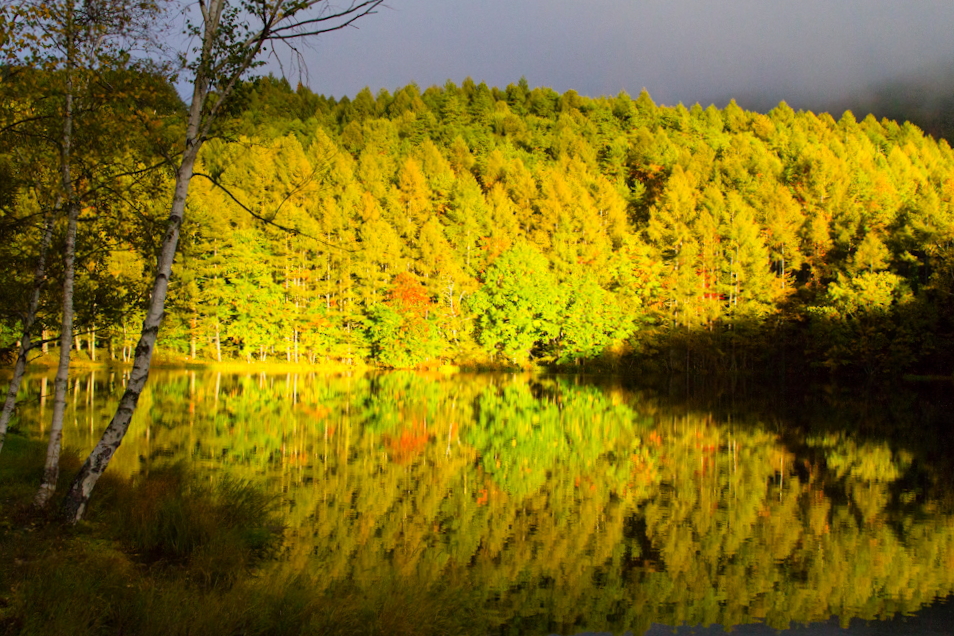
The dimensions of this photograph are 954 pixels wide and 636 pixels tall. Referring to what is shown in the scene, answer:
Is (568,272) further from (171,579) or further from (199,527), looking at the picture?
(171,579)

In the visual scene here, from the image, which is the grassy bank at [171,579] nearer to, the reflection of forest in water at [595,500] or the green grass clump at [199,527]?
the green grass clump at [199,527]

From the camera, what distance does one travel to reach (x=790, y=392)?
38000 millimetres

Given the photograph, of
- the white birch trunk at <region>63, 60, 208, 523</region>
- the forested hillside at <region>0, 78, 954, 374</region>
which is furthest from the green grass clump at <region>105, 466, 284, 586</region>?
the forested hillside at <region>0, 78, 954, 374</region>

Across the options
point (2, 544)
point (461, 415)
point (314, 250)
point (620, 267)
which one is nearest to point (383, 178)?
point (314, 250)

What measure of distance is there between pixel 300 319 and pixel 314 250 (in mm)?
4959

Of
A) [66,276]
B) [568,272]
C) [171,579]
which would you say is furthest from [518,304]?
[171,579]

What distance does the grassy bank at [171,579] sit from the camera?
17.9 ft

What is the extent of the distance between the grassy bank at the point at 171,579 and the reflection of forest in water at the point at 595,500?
29.3 inches

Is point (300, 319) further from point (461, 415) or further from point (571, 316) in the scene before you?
point (461, 415)

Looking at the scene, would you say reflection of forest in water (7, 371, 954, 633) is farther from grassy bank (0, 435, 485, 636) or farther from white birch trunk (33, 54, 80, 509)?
white birch trunk (33, 54, 80, 509)

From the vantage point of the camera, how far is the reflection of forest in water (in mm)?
8789

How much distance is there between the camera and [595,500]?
13.1 m

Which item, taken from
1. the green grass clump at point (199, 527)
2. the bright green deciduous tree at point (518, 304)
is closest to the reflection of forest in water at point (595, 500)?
the green grass clump at point (199, 527)

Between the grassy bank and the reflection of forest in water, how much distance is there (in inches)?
29.3
